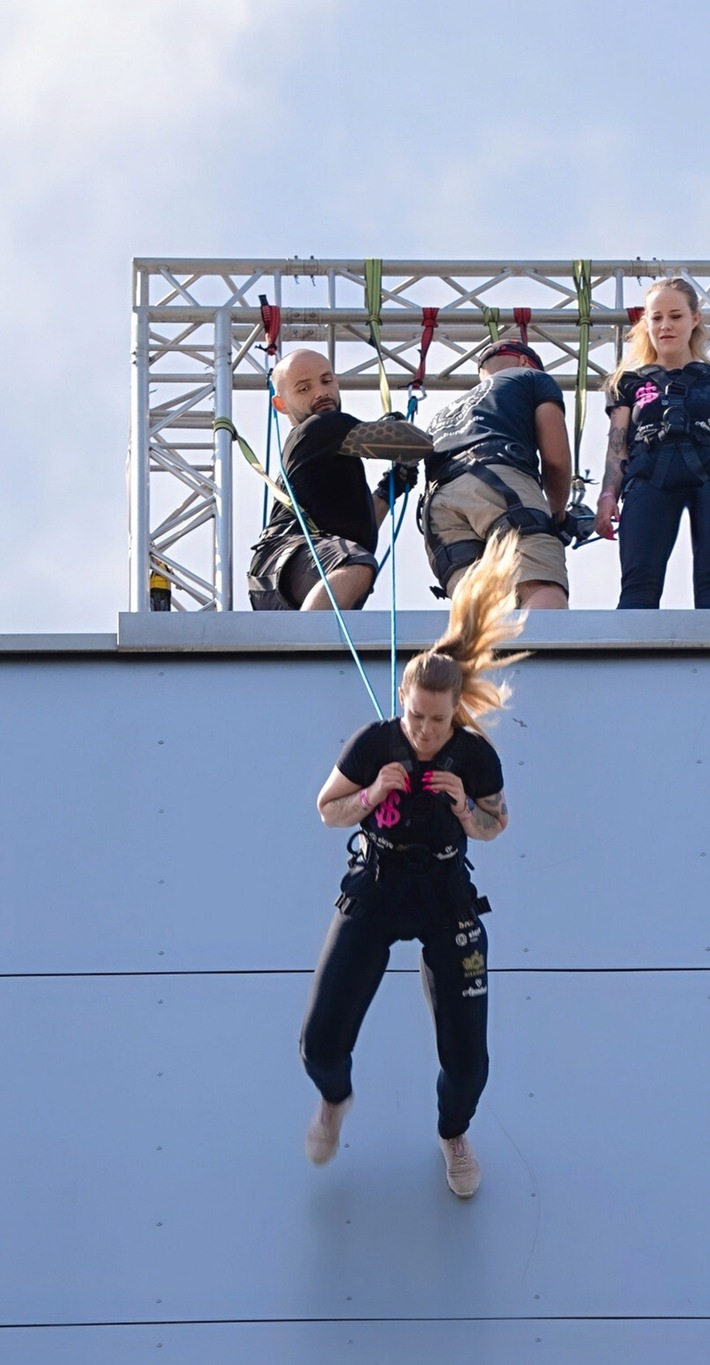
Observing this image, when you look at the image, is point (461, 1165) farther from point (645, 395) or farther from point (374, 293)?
point (374, 293)

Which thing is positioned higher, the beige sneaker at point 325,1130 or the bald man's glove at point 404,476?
the bald man's glove at point 404,476

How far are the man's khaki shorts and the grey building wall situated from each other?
476 mm

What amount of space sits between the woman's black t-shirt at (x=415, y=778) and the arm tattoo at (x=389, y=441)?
5.01 ft

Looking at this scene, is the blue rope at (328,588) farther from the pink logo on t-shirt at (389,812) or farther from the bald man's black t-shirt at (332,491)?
the pink logo on t-shirt at (389,812)

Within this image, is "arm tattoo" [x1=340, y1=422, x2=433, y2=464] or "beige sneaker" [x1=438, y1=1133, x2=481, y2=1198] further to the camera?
"arm tattoo" [x1=340, y1=422, x2=433, y2=464]

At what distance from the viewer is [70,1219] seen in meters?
5.08

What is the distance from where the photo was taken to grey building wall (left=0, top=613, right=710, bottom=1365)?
4984mm

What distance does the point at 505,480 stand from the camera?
6.36 meters

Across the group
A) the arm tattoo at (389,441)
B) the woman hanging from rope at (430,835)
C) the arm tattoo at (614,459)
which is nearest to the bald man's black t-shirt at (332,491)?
the arm tattoo at (389,441)

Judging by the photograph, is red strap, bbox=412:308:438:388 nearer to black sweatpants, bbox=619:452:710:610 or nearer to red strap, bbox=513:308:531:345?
red strap, bbox=513:308:531:345

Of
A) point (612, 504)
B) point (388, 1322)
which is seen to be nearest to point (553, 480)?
point (612, 504)

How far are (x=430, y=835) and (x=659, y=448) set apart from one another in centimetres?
214

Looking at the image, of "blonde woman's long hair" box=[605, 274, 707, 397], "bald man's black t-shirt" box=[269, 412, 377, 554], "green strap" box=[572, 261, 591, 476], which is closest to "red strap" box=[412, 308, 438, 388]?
"green strap" box=[572, 261, 591, 476]

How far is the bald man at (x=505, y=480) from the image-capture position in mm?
6332
